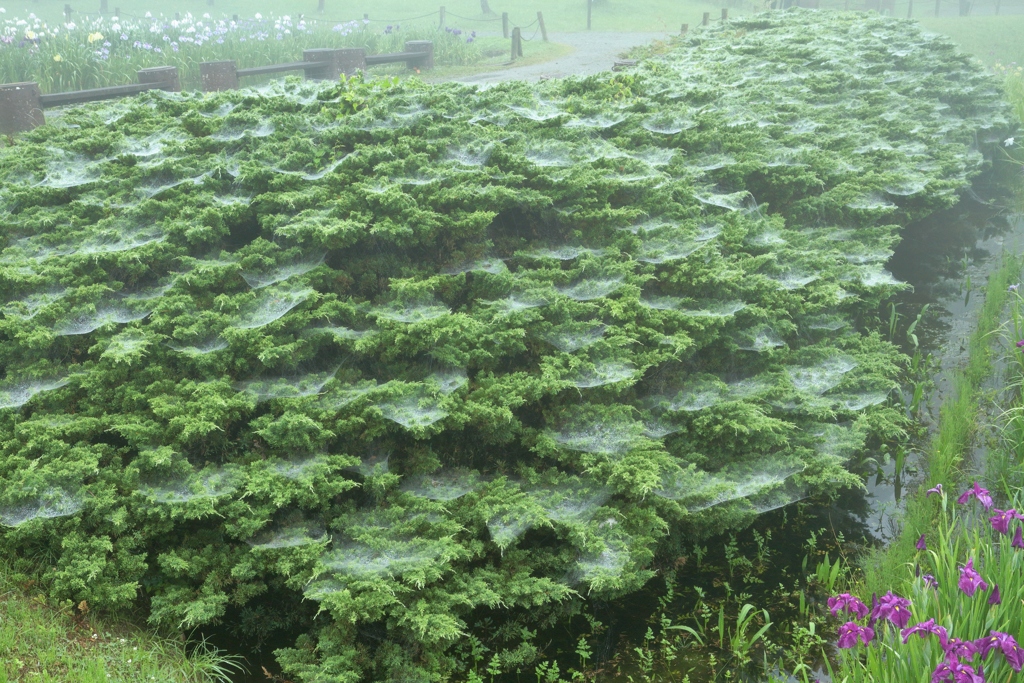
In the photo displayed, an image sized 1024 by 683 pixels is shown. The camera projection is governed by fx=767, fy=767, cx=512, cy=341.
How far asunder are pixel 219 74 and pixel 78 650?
1059 cm

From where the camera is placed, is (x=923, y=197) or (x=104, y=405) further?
(x=923, y=197)

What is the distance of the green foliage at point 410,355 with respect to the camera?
3.39 metres

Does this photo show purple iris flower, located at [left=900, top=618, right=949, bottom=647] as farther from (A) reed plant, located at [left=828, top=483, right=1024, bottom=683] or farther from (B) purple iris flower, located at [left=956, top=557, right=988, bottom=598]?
(B) purple iris flower, located at [left=956, top=557, right=988, bottom=598]

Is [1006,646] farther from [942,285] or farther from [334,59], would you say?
[334,59]

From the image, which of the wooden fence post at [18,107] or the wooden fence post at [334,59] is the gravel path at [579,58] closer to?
the wooden fence post at [334,59]

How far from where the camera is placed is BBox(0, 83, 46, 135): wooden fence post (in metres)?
8.65

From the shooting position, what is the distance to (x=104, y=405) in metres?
3.87

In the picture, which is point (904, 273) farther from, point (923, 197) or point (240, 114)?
point (240, 114)

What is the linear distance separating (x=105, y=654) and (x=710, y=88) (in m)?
6.79

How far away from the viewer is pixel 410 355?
418 centimetres

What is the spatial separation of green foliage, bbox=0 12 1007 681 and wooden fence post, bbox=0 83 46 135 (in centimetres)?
365

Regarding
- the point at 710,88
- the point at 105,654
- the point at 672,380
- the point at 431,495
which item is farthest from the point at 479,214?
the point at 710,88

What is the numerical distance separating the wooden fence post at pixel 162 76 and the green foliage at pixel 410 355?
4940mm

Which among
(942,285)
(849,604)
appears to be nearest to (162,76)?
(942,285)
